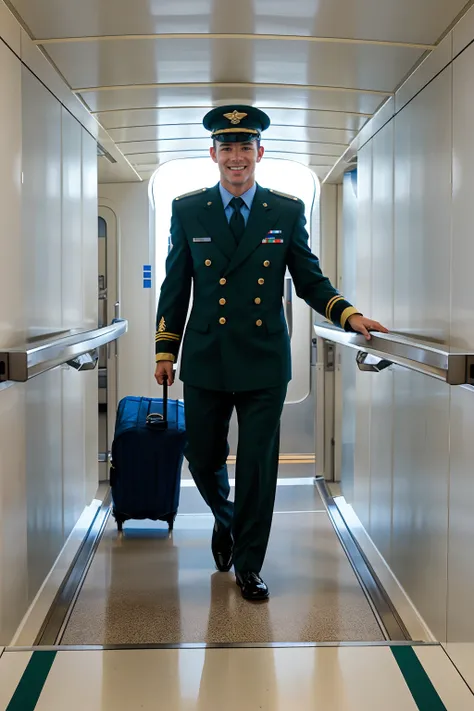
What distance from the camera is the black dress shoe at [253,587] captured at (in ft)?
10.3

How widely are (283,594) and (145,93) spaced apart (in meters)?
2.18

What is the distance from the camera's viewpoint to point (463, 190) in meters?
2.31

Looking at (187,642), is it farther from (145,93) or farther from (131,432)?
(145,93)

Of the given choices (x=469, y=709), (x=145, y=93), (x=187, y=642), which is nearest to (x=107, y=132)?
(x=145, y=93)

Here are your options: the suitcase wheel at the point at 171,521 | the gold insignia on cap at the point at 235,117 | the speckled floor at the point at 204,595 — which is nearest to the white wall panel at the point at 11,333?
the speckled floor at the point at 204,595

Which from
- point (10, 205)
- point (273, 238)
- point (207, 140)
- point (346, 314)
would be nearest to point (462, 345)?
point (346, 314)

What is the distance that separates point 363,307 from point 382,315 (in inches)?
18.8

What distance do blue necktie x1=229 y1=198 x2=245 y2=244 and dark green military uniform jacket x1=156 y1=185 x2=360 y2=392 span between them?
33mm

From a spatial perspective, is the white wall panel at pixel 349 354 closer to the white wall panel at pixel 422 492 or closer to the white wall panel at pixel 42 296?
the white wall panel at pixel 422 492

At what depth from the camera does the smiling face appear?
3168 millimetres

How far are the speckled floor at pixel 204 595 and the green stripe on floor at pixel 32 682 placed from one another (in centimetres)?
38

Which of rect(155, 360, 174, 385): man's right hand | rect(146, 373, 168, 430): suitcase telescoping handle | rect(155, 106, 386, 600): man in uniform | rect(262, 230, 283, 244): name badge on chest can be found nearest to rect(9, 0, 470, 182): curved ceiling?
rect(155, 106, 386, 600): man in uniform

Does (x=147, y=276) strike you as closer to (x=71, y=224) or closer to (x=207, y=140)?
(x=207, y=140)

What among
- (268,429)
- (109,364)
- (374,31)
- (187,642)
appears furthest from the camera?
(109,364)
